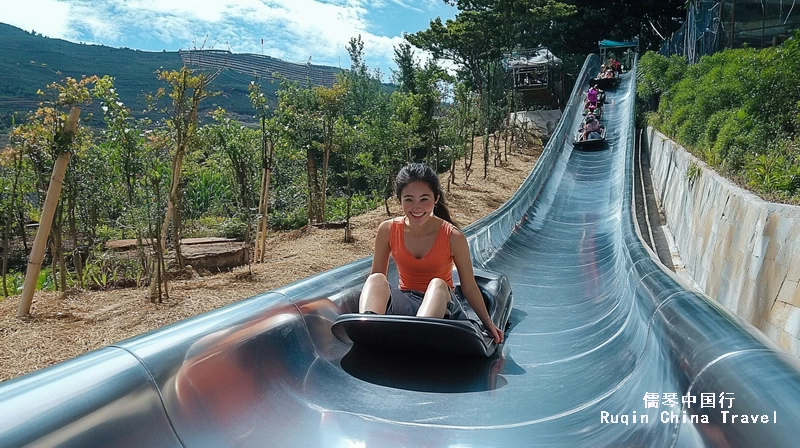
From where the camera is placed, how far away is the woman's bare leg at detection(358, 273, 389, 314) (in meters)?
2.73

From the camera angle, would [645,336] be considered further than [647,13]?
No

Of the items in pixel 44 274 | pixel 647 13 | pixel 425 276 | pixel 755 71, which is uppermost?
pixel 647 13

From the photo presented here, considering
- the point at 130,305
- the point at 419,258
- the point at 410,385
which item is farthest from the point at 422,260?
the point at 130,305

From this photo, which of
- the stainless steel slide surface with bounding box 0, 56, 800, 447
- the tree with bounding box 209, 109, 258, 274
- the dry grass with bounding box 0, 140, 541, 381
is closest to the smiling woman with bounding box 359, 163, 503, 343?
the stainless steel slide surface with bounding box 0, 56, 800, 447

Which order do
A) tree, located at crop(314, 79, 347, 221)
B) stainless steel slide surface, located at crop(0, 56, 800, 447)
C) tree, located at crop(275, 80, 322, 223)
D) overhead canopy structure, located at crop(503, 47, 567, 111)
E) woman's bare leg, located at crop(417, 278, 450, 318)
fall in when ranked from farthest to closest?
overhead canopy structure, located at crop(503, 47, 567, 111), tree, located at crop(275, 80, 322, 223), tree, located at crop(314, 79, 347, 221), woman's bare leg, located at crop(417, 278, 450, 318), stainless steel slide surface, located at crop(0, 56, 800, 447)

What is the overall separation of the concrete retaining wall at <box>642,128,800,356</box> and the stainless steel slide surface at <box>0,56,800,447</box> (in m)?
0.71

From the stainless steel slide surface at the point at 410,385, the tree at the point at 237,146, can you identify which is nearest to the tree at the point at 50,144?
the stainless steel slide surface at the point at 410,385

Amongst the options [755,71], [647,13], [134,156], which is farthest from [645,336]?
[647,13]

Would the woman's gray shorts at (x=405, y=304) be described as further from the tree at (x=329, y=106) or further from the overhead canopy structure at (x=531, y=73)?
the overhead canopy structure at (x=531, y=73)

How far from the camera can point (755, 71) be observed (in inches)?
248

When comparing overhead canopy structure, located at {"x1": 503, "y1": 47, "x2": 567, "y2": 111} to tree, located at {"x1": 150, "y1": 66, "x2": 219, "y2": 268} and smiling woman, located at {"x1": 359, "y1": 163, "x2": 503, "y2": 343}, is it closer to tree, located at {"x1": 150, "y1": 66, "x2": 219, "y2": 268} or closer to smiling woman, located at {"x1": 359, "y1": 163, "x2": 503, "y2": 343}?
tree, located at {"x1": 150, "y1": 66, "x2": 219, "y2": 268}

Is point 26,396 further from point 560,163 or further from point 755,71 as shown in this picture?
point 560,163

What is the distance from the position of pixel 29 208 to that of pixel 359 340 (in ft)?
23.3

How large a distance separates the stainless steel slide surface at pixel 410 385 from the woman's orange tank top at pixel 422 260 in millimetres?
333
